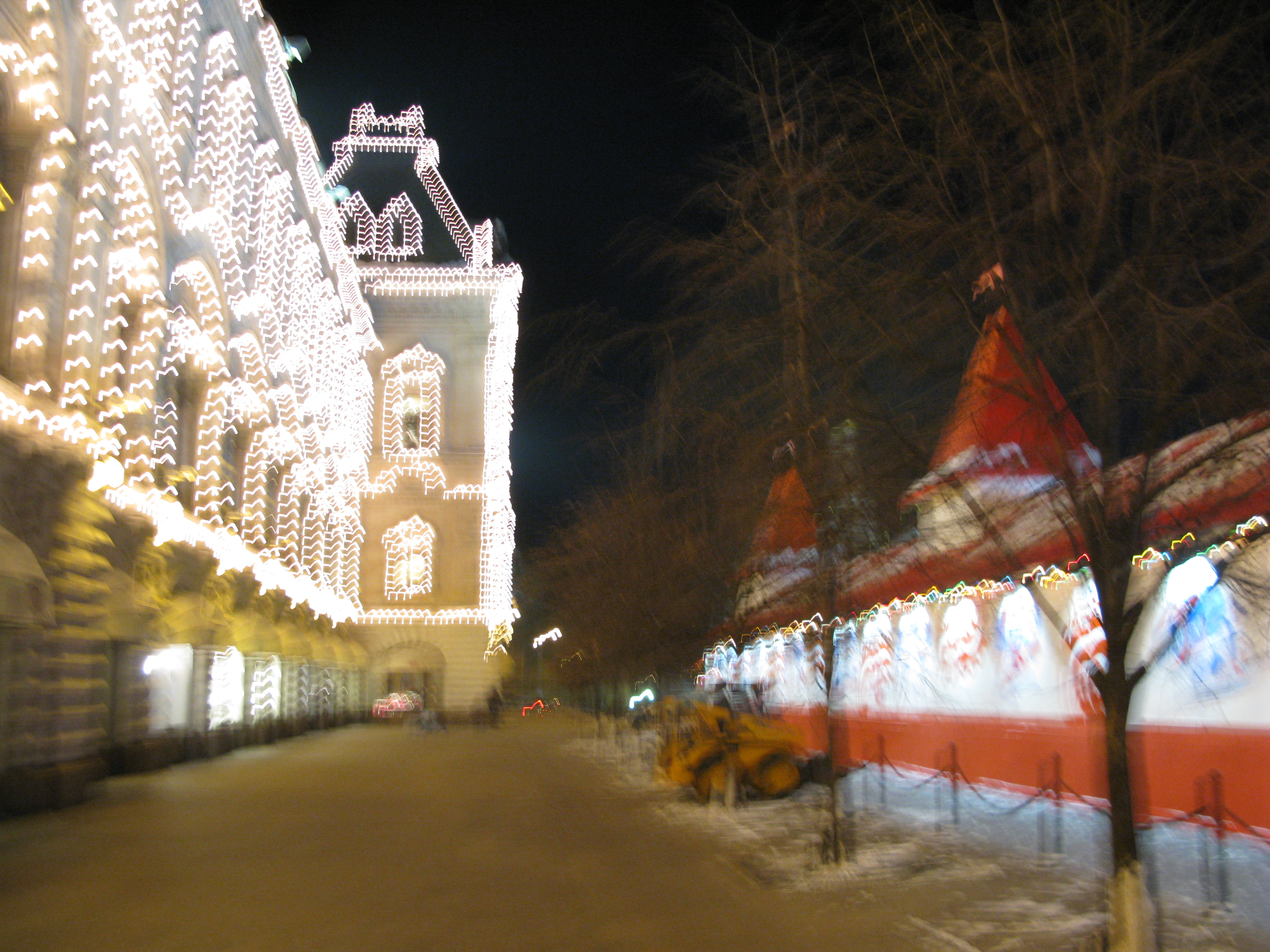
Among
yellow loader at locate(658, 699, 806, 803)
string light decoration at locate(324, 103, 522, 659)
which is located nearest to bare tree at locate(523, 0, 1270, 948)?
yellow loader at locate(658, 699, 806, 803)

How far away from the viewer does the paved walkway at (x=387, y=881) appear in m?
8.51

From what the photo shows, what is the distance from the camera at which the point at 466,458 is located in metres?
48.7

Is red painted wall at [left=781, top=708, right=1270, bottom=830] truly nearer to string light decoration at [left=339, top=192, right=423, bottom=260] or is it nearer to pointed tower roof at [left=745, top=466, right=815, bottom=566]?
pointed tower roof at [left=745, top=466, right=815, bottom=566]

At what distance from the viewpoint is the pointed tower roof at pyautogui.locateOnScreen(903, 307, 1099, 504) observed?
7.77 meters

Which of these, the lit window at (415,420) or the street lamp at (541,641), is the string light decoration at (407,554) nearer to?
the lit window at (415,420)

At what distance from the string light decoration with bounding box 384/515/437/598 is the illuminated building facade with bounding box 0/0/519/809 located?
0.11 metres

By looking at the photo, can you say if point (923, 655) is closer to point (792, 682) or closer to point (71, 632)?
point (792, 682)

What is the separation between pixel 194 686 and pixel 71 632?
8.52 m

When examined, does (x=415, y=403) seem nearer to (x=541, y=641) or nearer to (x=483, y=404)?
(x=483, y=404)

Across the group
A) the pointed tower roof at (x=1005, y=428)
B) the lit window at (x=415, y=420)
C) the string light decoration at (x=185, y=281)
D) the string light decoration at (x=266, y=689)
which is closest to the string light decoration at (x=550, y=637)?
the lit window at (x=415, y=420)

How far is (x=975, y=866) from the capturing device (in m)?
11.1

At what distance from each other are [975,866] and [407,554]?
39.1 metres

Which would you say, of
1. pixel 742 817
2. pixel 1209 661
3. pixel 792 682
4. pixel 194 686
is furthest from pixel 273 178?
pixel 1209 661

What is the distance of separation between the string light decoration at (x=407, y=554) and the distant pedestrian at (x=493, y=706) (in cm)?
523
